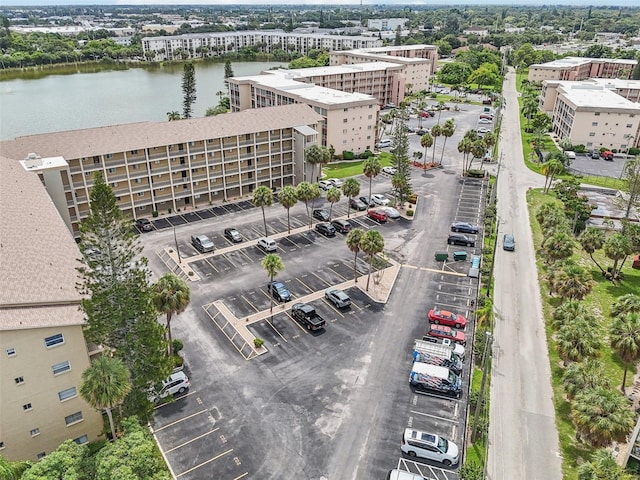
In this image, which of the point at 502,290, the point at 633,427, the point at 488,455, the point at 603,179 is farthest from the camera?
the point at 603,179

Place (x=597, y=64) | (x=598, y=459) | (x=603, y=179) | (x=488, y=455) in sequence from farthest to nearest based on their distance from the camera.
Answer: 1. (x=597, y=64)
2. (x=603, y=179)
3. (x=488, y=455)
4. (x=598, y=459)

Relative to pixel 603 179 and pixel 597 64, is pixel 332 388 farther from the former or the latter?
pixel 597 64

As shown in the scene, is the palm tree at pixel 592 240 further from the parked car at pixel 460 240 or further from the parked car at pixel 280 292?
the parked car at pixel 280 292

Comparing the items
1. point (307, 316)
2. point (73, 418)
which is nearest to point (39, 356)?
point (73, 418)

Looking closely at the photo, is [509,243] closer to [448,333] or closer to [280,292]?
[448,333]

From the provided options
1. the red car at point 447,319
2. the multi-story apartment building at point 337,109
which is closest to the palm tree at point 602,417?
the red car at point 447,319

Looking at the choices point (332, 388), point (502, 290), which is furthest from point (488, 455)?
point (502, 290)
